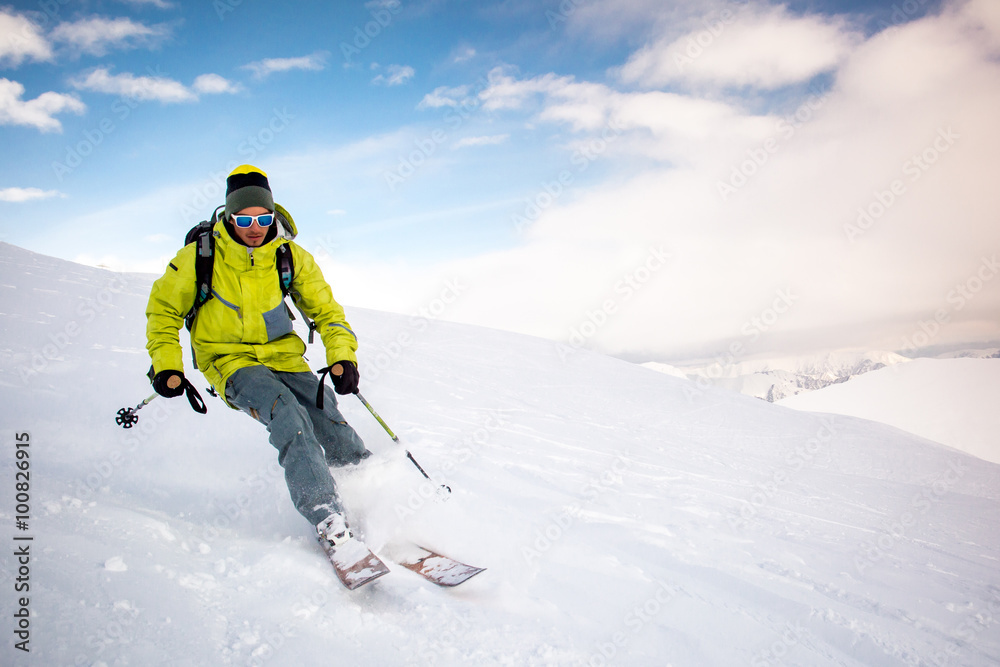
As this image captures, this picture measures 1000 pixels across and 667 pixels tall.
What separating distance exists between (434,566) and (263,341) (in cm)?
196

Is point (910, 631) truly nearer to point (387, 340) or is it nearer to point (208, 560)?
point (208, 560)

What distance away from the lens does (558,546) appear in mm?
3141

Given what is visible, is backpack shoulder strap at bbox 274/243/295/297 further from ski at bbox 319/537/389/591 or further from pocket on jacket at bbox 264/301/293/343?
ski at bbox 319/537/389/591

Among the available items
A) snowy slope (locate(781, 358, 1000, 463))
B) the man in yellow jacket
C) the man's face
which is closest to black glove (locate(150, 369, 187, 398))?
the man in yellow jacket

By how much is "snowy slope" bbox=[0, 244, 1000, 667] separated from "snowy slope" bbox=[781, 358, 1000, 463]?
28.9 metres

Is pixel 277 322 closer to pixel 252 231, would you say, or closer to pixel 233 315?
pixel 233 315

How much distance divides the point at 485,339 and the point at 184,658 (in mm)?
11977

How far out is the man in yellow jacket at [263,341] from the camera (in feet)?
9.37

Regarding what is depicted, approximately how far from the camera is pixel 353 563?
2.46 metres

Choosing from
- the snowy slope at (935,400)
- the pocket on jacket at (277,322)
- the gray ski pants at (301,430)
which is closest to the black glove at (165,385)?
the gray ski pants at (301,430)

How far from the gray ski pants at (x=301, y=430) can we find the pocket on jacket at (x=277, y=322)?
270mm

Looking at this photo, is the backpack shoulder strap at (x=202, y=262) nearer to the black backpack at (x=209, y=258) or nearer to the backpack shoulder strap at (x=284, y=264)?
the black backpack at (x=209, y=258)

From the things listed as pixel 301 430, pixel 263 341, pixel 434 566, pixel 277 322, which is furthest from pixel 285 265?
pixel 434 566

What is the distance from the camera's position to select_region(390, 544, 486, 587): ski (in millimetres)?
2551
